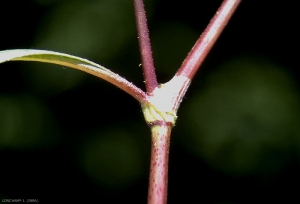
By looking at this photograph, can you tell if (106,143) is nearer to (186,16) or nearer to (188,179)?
(188,179)

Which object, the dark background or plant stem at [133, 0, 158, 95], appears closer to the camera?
plant stem at [133, 0, 158, 95]

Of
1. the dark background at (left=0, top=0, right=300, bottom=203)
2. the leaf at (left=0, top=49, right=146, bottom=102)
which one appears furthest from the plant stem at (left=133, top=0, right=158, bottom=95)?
the dark background at (left=0, top=0, right=300, bottom=203)

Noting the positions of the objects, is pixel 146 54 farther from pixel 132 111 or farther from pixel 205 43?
pixel 132 111

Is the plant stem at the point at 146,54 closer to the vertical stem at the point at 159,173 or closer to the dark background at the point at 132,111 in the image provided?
the vertical stem at the point at 159,173

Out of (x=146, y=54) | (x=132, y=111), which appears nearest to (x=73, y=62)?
(x=146, y=54)

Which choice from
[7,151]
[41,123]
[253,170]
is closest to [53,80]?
[41,123]

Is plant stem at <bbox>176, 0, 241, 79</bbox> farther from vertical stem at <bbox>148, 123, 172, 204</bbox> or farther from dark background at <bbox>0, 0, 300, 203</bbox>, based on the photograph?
dark background at <bbox>0, 0, 300, 203</bbox>

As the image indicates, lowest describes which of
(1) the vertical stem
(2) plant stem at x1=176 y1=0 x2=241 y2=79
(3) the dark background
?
(1) the vertical stem
